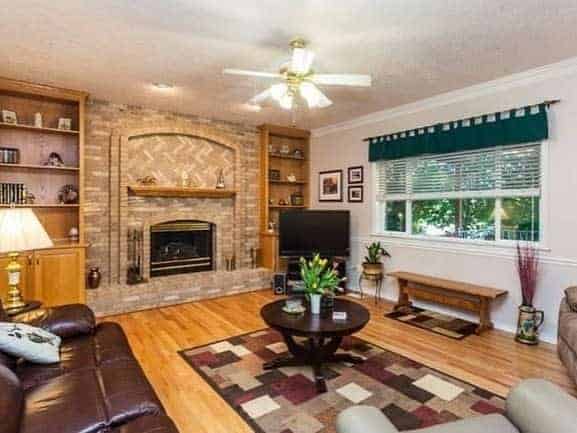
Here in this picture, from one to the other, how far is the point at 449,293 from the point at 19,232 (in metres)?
4.08

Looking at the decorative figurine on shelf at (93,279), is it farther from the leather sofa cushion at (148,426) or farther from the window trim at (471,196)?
the window trim at (471,196)

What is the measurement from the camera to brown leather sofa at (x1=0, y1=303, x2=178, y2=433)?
136 centimetres

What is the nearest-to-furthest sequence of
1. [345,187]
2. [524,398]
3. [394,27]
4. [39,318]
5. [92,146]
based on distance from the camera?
[524,398]
[39,318]
[394,27]
[92,146]
[345,187]

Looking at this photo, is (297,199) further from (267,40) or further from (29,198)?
(29,198)

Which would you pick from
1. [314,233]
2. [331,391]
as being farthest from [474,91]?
[331,391]

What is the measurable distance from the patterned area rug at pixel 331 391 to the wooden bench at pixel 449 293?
124cm

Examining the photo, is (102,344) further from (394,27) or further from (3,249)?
(394,27)

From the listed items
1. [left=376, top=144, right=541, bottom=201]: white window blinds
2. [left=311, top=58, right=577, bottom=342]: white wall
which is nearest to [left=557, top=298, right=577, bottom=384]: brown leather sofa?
[left=311, top=58, right=577, bottom=342]: white wall

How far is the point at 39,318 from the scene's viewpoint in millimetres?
2396

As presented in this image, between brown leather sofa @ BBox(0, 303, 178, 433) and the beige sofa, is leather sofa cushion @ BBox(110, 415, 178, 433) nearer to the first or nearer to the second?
brown leather sofa @ BBox(0, 303, 178, 433)

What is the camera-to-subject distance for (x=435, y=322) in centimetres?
393

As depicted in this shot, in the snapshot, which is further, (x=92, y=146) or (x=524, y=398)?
(x=92, y=146)

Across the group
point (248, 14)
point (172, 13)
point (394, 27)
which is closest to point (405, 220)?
point (394, 27)

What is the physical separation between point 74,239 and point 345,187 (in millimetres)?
3802
